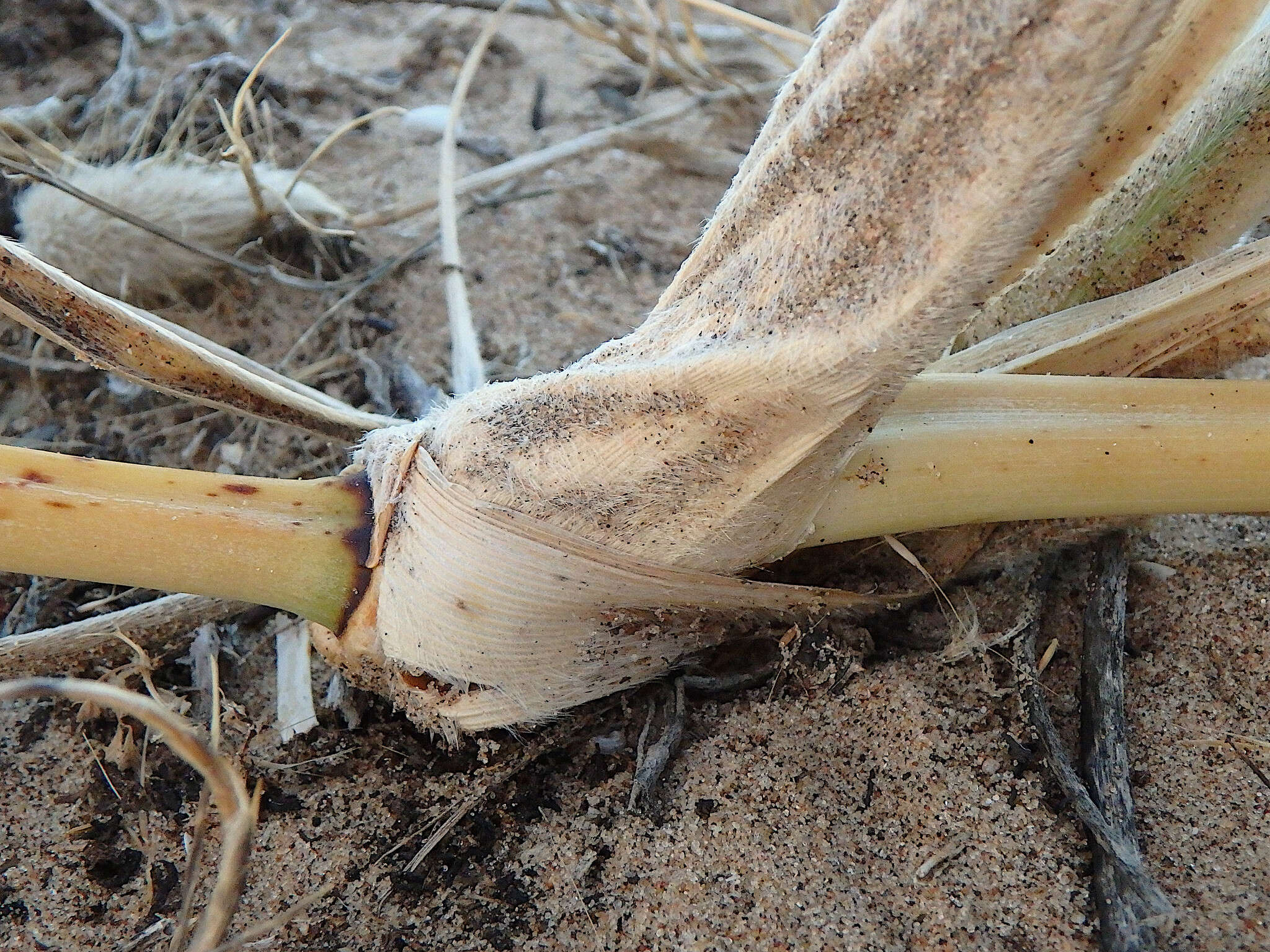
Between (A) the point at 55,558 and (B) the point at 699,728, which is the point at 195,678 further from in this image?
(B) the point at 699,728

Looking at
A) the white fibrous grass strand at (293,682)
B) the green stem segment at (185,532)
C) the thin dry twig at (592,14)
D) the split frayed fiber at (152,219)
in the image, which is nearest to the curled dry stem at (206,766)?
the green stem segment at (185,532)

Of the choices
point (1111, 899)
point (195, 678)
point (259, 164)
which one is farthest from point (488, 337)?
point (1111, 899)

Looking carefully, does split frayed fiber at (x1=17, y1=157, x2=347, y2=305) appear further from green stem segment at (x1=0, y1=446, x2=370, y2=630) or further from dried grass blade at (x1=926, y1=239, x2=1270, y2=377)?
dried grass blade at (x1=926, y1=239, x2=1270, y2=377)

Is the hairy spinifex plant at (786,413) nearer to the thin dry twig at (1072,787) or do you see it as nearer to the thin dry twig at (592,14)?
the thin dry twig at (1072,787)

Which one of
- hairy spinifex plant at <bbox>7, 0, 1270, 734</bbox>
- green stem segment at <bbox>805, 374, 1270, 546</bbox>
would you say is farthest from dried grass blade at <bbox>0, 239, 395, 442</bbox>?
green stem segment at <bbox>805, 374, 1270, 546</bbox>

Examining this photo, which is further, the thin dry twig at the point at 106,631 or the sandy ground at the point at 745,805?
the thin dry twig at the point at 106,631

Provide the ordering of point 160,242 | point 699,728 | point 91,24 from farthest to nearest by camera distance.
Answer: point 91,24 < point 160,242 < point 699,728

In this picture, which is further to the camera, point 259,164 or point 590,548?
point 259,164
